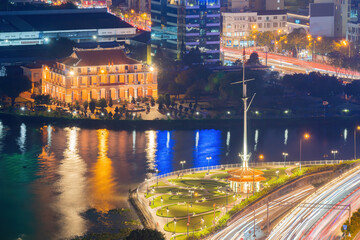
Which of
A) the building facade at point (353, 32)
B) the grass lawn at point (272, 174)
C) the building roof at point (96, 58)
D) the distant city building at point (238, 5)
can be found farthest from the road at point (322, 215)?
the distant city building at point (238, 5)

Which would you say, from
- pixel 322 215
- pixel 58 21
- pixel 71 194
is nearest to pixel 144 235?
pixel 322 215

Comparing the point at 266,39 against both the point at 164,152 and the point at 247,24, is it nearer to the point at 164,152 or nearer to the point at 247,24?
the point at 247,24

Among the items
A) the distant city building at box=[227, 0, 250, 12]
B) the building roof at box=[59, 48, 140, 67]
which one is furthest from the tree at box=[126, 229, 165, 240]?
the distant city building at box=[227, 0, 250, 12]

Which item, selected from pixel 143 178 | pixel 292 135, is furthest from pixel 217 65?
pixel 143 178

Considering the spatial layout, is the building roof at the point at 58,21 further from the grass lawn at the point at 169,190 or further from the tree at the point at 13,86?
the grass lawn at the point at 169,190

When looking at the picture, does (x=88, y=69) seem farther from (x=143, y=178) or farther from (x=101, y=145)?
(x=143, y=178)

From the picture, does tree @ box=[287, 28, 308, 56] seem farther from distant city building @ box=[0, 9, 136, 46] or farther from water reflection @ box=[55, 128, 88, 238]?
water reflection @ box=[55, 128, 88, 238]
